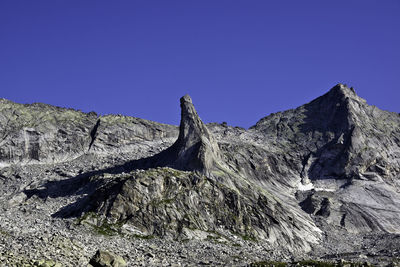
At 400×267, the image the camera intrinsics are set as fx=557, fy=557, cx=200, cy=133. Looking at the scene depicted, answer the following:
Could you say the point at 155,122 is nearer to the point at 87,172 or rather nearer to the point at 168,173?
the point at 87,172

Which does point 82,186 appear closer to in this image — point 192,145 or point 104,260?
point 192,145

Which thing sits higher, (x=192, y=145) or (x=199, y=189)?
(x=192, y=145)

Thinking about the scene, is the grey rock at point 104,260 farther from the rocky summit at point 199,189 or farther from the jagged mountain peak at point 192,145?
the jagged mountain peak at point 192,145

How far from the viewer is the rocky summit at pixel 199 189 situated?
85.3 meters

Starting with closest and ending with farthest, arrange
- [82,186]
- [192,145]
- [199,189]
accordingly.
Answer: [199,189] → [82,186] → [192,145]

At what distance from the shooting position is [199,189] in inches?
4377

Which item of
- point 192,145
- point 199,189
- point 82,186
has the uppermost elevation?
point 192,145

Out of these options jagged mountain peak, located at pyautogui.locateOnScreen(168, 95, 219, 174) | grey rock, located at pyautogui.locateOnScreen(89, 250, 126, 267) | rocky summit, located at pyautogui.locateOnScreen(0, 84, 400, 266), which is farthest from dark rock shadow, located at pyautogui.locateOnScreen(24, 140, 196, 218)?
grey rock, located at pyautogui.locateOnScreen(89, 250, 126, 267)

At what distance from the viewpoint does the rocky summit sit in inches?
3359

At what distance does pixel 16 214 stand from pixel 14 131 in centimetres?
6878

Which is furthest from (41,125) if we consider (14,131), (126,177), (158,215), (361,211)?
(361,211)

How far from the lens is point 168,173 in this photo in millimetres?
112312

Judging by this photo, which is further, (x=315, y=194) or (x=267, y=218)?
(x=315, y=194)

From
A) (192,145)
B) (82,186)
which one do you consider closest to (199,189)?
(192,145)
